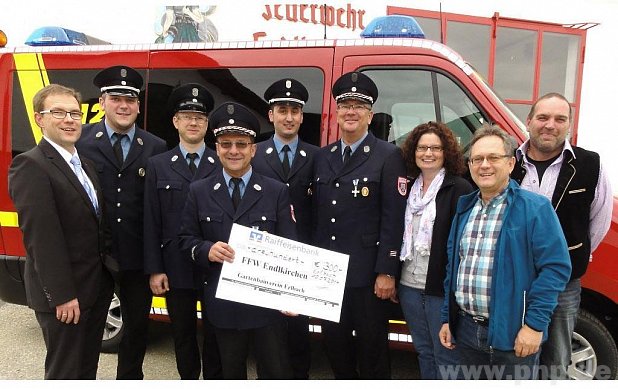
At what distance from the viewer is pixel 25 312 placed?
4.41 m

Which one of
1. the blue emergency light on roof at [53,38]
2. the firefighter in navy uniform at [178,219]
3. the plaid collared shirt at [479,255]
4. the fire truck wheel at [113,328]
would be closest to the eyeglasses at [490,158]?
the plaid collared shirt at [479,255]

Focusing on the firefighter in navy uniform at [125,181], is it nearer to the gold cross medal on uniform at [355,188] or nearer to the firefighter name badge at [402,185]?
the gold cross medal on uniform at [355,188]

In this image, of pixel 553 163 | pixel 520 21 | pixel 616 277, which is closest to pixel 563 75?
pixel 520 21

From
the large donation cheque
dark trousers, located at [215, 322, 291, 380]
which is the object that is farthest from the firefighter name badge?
dark trousers, located at [215, 322, 291, 380]

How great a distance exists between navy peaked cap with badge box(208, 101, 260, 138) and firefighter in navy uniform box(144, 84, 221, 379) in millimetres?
445

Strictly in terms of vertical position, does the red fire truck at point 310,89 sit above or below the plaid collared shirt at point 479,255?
above

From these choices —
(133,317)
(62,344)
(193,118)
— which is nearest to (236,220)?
(193,118)

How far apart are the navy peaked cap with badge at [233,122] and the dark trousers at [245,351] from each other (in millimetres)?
965

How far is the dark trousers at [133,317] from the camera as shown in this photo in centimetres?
271

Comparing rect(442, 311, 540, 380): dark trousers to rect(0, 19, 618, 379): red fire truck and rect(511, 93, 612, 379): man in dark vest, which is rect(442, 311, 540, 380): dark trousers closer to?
rect(511, 93, 612, 379): man in dark vest

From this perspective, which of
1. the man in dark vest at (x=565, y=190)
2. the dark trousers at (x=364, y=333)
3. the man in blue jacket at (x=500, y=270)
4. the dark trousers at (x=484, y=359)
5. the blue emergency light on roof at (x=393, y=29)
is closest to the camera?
the man in blue jacket at (x=500, y=270)

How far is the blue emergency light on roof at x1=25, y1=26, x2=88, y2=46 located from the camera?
348 cm

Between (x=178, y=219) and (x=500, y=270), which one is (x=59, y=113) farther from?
(x=500, y=270)

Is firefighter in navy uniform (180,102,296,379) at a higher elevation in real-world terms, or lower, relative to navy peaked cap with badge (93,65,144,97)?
lower
